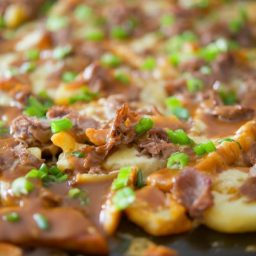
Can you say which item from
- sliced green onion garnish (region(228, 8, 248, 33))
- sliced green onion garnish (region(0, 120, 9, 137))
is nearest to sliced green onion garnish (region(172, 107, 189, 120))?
sliced green onion garnish (region(0, 120, 9, 137))

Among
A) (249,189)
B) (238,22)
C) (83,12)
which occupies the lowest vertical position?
(249,189)

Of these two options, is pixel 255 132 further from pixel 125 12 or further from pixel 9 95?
pixel 125 12

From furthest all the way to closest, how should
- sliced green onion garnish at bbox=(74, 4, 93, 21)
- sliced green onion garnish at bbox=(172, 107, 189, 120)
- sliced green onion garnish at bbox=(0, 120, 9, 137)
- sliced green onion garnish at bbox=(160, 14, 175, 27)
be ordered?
1. sliced green onion garnish at bbox=(74, 4, 93, 21)
2. sliced green onion garnish at bbox=(160, 14, 175, 27)
3. sliced green onion garnish at bbox=(172, 107, 189, 120)
4. sliced green onion garnish at bbox=(0, 120, 9, 137)

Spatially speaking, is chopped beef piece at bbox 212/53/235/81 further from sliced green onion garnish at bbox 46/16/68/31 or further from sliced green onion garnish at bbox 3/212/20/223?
sliced green onion garnish at bbox 3/212/20/223

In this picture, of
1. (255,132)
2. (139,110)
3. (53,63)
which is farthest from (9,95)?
(255,132)

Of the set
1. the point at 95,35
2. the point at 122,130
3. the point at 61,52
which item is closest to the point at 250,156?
the point at 122,130

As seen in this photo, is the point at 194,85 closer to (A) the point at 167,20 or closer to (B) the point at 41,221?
(A) the point at 167,20

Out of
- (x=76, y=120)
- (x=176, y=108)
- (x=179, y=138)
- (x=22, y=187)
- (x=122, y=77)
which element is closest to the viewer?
(x=22, y=187)
